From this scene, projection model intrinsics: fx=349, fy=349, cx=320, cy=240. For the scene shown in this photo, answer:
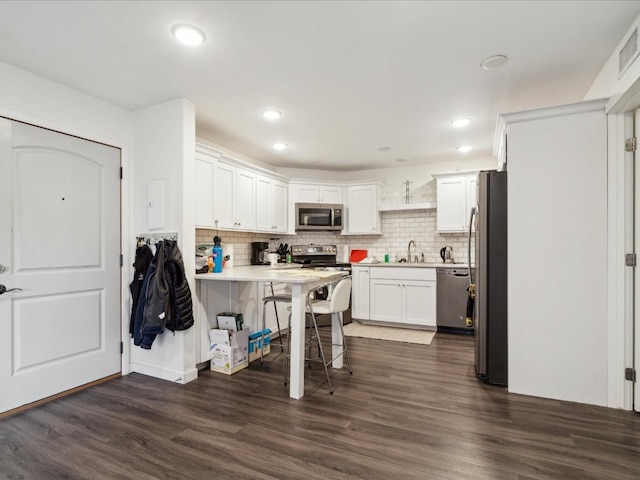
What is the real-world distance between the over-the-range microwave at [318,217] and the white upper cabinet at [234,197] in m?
1.05

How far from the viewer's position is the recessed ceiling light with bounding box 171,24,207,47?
2.13 meters

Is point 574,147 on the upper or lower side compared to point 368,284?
upper

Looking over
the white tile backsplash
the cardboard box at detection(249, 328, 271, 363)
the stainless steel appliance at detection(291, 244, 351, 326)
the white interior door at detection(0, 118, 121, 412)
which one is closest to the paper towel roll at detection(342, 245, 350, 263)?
the white tile backsplash

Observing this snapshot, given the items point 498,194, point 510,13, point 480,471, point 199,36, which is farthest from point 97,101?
point 480,471

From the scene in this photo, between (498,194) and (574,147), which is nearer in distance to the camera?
(574,147)

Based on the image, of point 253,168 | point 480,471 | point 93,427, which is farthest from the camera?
point 253,168

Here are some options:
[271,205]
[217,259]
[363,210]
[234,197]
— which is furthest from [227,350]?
[363,210]

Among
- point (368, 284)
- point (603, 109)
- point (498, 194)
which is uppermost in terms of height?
point (603, 109)

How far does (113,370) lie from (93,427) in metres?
0.98

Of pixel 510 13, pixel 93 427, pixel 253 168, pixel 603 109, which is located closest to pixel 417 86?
pixel 510 13

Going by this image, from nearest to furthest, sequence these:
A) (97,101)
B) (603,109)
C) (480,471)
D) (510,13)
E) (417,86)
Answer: (480,471) → (510,13) → (603,109) → (417,86) → (97,101)

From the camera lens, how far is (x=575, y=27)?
7.00ft

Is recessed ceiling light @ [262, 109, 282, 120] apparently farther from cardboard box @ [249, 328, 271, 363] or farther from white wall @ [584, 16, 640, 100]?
white wall @ [584, 16, 640, 100]

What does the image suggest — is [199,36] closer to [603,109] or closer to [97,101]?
[97,101]
